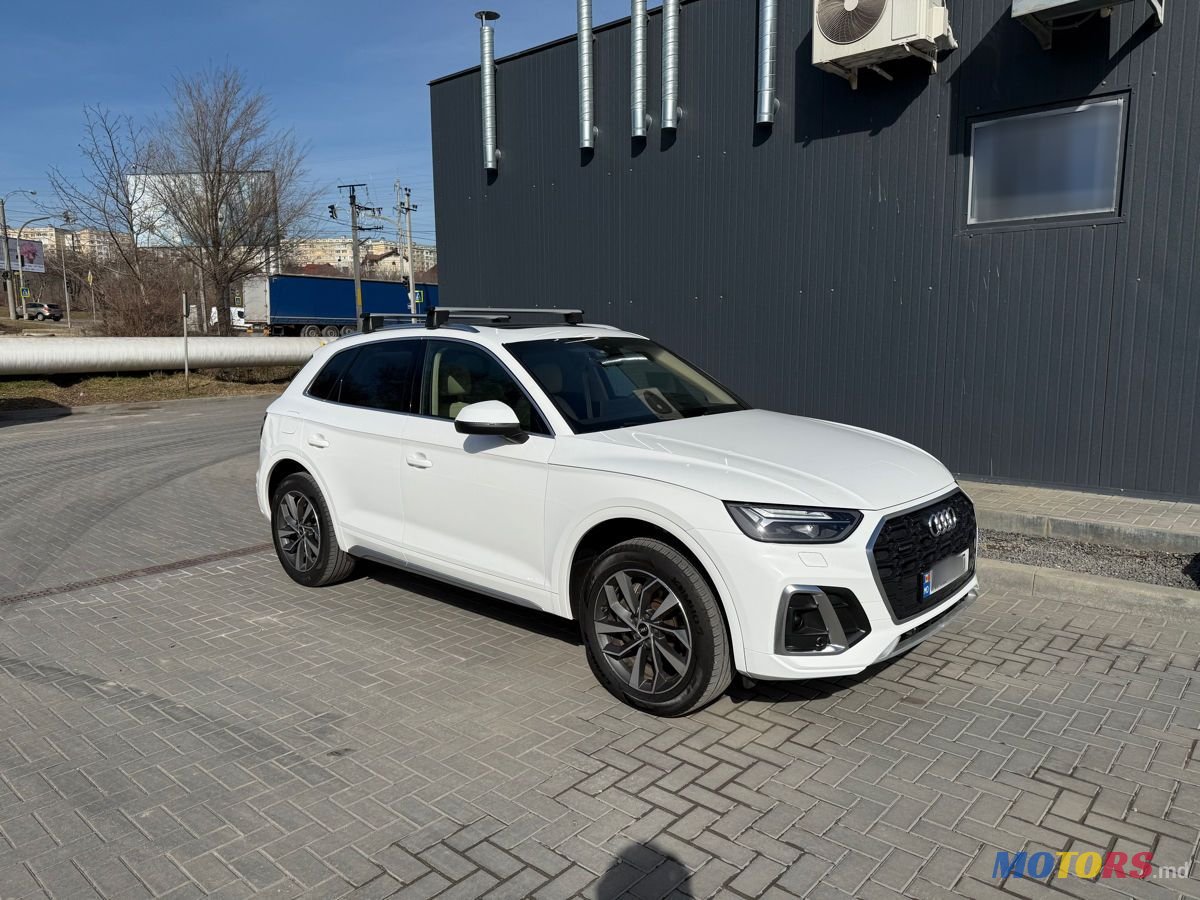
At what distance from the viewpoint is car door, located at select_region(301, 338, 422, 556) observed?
204 inches

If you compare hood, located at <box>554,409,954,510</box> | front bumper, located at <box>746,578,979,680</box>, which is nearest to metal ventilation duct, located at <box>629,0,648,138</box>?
hood, located at <box>554,409,954,510</box>

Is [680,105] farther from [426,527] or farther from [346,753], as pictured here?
[346,753]

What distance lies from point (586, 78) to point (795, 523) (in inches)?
355

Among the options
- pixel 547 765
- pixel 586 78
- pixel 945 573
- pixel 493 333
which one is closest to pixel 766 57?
pixel 586 78

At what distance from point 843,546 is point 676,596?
74cm

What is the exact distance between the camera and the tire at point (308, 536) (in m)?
5.73

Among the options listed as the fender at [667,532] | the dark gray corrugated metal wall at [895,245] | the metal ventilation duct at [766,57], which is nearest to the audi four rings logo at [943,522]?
the fender at [667,532]

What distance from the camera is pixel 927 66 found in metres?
8.34

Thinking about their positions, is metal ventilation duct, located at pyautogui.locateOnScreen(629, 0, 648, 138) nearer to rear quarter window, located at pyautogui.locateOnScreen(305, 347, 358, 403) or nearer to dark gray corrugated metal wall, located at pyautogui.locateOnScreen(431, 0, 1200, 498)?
dark gray corrugated metal wall, located at pyautogui.locateOnScreen(431, 0, 1200, 498)

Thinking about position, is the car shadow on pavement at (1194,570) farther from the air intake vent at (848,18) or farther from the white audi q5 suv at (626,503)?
the air intake vent at (848,18)

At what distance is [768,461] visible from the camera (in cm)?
390

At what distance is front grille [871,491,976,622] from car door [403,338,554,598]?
164 centimetres

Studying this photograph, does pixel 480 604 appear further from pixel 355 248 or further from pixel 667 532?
pixel 355 248

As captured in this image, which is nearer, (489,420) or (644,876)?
(644,876)
